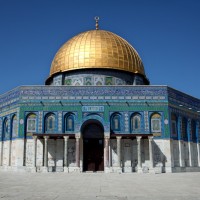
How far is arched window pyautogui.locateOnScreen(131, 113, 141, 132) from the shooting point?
21.0 metres

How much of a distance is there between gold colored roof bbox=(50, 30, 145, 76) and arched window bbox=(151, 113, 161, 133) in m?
5.35

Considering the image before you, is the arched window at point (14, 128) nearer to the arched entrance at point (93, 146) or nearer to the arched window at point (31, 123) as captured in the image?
the arched window at point (31, 123)

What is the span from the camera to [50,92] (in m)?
21.4

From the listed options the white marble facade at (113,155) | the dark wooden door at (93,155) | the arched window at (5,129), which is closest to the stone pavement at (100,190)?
the white marble facade at (113,155)

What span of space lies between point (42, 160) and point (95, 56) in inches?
370

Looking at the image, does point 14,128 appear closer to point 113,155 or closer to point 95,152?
point 95,152

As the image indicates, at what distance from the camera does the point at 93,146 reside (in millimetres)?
21406

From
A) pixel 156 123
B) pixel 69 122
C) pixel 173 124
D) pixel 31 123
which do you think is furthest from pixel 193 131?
pixel 31 123

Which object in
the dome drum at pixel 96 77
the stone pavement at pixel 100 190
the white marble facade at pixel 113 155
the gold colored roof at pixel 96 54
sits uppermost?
the gold colored roof at pixel 96 54

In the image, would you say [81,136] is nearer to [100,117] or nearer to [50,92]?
[100,117]

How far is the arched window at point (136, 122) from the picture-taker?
68.9 ft

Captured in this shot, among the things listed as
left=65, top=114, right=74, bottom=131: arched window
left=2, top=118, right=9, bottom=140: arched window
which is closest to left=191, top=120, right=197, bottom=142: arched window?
left=65, top=114, right=74, bottom=131: arched window

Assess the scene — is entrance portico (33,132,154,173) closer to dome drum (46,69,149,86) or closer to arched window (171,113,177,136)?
arched window (171,113,177,136)

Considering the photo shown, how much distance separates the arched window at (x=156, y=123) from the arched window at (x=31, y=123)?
8.18 metres
